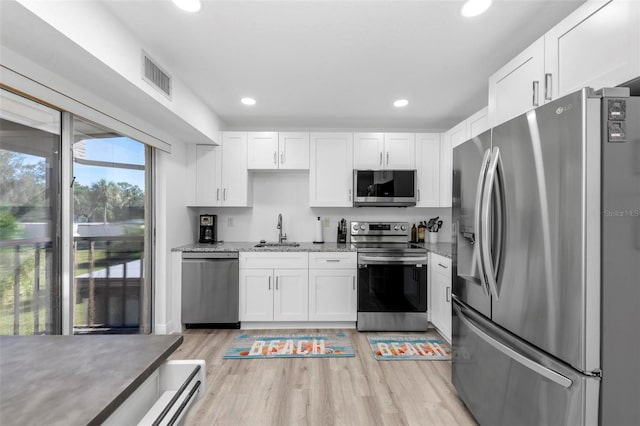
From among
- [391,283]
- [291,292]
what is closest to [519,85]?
[391,283]

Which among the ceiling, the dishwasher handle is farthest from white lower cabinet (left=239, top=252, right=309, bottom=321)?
the ceiling

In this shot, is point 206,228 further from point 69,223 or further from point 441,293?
point 441,293

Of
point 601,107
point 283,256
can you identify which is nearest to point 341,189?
point 283,256

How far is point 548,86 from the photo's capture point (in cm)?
168

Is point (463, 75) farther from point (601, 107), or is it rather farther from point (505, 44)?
point (601, 107)

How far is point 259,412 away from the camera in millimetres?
1961

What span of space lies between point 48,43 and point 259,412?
2.37 m

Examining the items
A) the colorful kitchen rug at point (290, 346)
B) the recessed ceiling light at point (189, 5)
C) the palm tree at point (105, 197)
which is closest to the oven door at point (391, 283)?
the colorful kitchen rug at point (290, 346)

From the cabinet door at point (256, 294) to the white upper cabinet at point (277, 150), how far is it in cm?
127

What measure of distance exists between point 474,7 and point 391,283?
8.11 feet

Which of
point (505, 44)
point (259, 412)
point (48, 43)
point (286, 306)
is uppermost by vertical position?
point (505, 44)

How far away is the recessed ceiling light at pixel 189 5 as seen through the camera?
1.64m

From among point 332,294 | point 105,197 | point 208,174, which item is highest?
point 208,174

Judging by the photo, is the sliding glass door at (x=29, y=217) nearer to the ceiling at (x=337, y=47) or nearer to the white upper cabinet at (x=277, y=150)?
the ceiling at (x=337, y=47)
